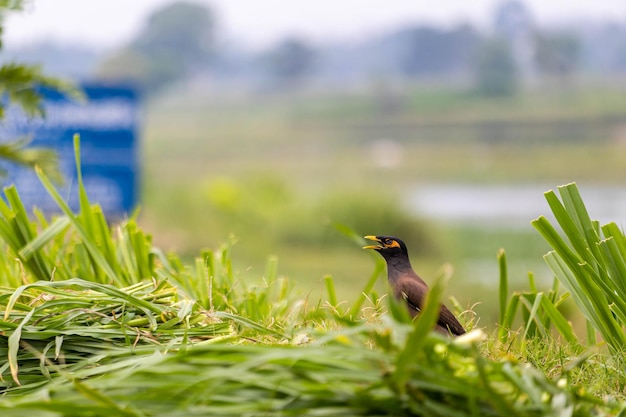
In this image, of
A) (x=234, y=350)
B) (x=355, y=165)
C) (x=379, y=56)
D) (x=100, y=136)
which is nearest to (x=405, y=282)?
(x=234, y=350)

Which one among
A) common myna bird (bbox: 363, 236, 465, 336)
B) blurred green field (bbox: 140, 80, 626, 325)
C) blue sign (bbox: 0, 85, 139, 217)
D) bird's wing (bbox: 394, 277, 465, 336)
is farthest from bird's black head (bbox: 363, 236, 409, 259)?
blue sign (bbox: 0, 85, 139, 217)

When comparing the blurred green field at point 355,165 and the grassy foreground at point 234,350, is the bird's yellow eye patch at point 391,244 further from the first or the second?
the blurred green field at point 355,165

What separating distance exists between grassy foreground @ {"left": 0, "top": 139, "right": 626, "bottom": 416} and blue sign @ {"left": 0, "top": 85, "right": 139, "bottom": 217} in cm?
1466

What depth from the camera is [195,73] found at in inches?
3920

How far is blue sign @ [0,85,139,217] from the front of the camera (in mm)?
17188

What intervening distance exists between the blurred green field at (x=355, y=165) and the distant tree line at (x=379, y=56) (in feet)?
20.8

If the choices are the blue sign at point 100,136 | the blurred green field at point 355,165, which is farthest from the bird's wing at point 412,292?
the blue sign at point 100,136

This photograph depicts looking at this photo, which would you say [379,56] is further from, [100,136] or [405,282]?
[405,282]

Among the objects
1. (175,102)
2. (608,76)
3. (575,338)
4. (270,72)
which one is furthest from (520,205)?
(270,72)

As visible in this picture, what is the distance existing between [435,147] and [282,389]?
5356 centimetres

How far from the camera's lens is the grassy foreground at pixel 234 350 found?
4.63 ft

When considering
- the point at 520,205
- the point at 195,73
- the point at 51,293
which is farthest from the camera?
the point at 195,73

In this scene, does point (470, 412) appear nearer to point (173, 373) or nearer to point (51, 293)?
point (173, 373)

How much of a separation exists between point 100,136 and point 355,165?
36774 mm
